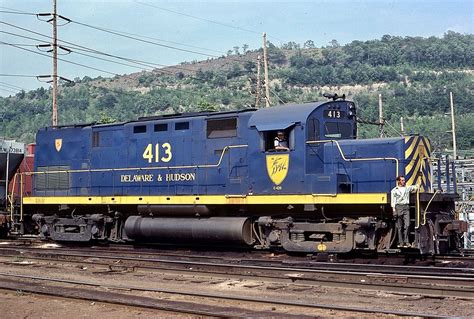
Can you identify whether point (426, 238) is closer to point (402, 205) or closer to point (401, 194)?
point (402, 205)

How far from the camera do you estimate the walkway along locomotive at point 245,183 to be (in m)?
13.9

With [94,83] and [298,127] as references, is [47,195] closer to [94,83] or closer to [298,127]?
[298,127]

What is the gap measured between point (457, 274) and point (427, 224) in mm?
2255

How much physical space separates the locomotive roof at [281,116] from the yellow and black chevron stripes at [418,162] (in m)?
2.31

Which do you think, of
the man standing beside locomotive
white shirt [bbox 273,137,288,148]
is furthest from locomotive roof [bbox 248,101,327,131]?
the man standing beside locomotive

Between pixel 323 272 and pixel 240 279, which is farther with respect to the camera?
pixel 240 279

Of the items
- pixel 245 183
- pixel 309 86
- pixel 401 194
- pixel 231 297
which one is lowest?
pixel 231 297

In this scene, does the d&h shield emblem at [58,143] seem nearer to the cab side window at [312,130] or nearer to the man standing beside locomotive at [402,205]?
the cab side window at [312,130]

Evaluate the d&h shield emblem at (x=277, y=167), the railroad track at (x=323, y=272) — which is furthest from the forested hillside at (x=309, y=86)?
the railroad track at (x=323, y=272)

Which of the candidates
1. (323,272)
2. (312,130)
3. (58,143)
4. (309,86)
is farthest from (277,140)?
(309,86)

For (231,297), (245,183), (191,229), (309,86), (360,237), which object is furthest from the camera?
(309,86)

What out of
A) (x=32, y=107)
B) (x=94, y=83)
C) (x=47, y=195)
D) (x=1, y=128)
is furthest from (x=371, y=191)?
(x=94, y=83)

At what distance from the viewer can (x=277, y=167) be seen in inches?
581

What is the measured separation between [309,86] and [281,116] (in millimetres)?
140369
